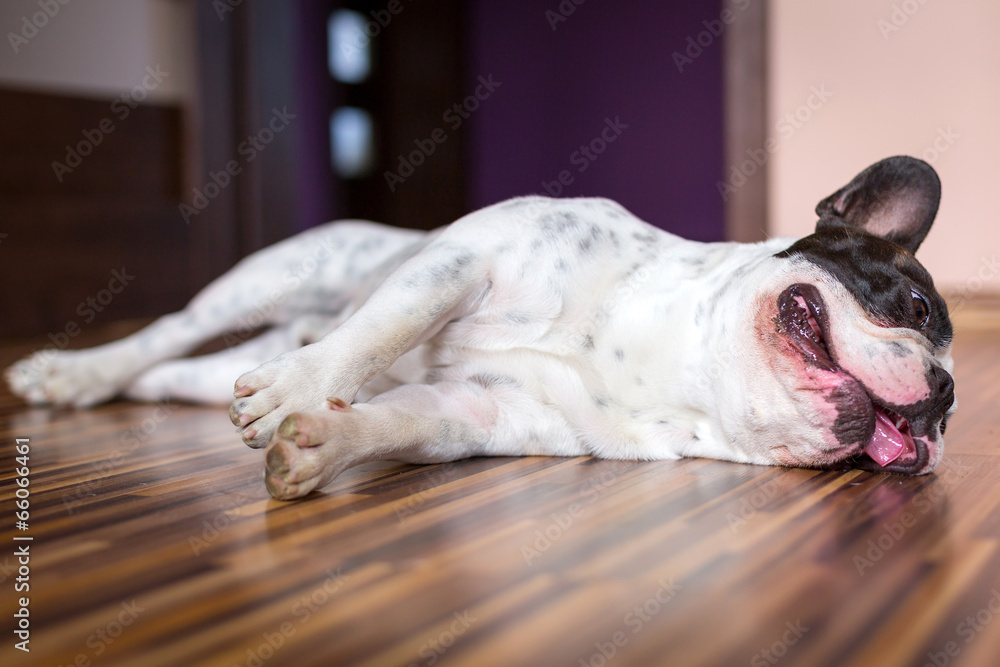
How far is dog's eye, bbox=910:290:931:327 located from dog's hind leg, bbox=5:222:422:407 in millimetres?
1349

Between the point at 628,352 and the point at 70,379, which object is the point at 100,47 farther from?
the point at 628,352

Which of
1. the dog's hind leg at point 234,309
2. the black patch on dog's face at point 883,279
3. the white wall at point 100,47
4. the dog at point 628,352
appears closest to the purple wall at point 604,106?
the white wall at point 100,47

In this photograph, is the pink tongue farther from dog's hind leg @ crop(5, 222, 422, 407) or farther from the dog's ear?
dog's hind leg @ crop(5, 222, 422, 407)

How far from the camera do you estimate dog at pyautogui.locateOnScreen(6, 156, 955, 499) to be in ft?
4.92

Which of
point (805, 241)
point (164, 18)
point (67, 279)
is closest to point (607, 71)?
point (164, 18)

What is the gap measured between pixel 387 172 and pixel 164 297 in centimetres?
253

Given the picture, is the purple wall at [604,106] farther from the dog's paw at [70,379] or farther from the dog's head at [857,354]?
the dog's head at [857,354]

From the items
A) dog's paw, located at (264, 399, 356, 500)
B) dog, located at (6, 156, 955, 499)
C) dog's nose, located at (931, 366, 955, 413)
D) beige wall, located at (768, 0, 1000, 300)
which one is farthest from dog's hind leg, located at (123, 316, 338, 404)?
beige wall, located at (768, 0, 1000, 300)

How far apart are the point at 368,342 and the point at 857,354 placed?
79cm

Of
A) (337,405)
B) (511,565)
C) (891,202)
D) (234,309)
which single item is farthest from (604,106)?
(511,565)

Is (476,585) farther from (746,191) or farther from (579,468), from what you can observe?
(746,191)

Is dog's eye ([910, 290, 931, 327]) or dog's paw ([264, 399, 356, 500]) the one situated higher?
dog's eye ([910, 290, 931, 327])

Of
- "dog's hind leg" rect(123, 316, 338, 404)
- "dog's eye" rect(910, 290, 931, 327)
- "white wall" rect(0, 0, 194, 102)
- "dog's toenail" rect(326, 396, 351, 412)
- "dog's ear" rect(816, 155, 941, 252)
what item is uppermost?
"white wall" rect(0, 0, 194, 102)

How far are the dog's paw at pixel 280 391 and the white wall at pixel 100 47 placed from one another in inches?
134
